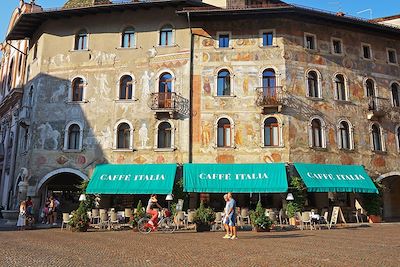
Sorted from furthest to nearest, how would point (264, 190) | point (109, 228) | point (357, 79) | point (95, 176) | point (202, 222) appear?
1. point (357, 79)
2. point (95, 176)
3. point (264, 190)
4. point (109, 228)
5. point (202, 222)

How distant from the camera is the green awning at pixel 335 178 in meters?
18.8

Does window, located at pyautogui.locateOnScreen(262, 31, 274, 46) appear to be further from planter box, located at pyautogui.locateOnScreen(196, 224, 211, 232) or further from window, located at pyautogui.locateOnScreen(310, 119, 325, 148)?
planter box, located at pyautogui.locateOnScreen(196, 224, 211, 232)

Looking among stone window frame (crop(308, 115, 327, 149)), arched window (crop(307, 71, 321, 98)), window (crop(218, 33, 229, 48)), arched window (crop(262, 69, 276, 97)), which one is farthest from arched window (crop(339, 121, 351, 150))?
window (crop(218, 33, 229, 48))

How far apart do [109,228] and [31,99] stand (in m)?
11.1

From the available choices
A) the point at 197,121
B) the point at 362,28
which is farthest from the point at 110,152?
the point at 362,28

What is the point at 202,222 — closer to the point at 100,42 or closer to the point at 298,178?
the point at 298,178

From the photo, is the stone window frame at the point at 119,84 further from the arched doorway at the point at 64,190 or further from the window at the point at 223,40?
the window at the point at 223,40

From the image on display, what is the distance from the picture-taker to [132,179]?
63.9 feet

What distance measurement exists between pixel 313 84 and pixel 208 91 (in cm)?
597

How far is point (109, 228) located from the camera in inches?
649

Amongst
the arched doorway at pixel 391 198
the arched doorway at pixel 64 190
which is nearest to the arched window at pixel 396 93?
the arched doorway at pixel 391 198

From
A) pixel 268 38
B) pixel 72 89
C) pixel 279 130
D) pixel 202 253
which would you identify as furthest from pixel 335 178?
pixel 72 89

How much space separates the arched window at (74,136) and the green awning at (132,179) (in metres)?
2.14

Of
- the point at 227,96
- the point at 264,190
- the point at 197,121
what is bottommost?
the point at 264,190
